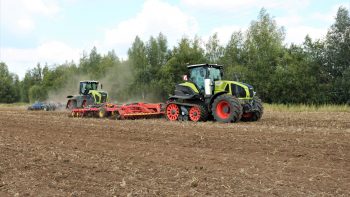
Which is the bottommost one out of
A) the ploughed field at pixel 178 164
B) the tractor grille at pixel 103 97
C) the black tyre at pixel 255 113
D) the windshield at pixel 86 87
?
the ploughed field at pixel 178 164

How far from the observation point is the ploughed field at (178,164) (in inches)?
250

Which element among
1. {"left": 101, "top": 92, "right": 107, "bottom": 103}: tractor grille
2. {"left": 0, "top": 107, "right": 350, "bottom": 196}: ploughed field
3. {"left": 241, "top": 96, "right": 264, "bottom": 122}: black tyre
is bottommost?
{"left": 0, "top": 107, "right": 350, "bottom": 196}: ploughed field

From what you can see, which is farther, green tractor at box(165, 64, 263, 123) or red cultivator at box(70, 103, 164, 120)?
red cultivator at box(70, 103, 164, 120)

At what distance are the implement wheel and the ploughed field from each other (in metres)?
5.35

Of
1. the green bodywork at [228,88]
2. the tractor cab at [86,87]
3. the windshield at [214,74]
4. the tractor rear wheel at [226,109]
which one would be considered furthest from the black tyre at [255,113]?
the tractor cab at [86,87]

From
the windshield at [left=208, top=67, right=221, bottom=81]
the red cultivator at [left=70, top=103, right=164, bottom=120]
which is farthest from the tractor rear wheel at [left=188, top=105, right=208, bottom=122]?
the red cultivator at [left=70, top=103, right=164, bottom=120]

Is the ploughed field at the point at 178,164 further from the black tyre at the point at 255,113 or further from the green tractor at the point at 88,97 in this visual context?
the green tractor at the point at 88,97

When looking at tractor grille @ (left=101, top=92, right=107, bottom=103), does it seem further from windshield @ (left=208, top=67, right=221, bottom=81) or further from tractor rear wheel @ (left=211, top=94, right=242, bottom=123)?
tractor rear wheel @ (left=211, top=94, right=242, bottom=123)

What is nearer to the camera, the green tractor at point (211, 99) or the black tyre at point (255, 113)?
the green tractor at point (211, 99)

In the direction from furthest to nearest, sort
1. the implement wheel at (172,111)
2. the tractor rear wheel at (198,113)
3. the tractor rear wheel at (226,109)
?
the implement wheel at (172,111) < the tractor rear wheel at (198,113) < the tractor rear wheel at (226,109)

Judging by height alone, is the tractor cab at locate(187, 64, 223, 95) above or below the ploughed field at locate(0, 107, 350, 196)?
above

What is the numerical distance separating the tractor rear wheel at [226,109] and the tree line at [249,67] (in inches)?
194

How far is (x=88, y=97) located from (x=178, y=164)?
64.5 feet

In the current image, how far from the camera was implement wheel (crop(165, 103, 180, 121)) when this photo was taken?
18.0 metres
